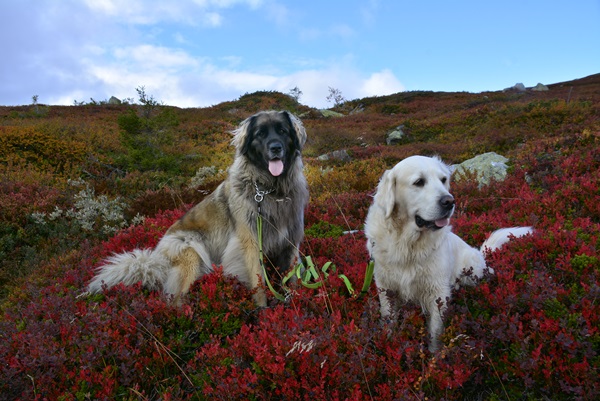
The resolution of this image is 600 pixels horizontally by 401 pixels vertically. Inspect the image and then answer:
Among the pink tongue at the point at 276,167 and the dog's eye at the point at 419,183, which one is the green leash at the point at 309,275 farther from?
the dog's eye at the point at 419,183

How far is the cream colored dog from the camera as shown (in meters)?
2.78

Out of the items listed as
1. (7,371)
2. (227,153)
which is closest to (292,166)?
(7,371)

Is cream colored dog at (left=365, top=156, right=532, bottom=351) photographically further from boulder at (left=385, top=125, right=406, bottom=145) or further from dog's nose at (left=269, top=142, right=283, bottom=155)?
boulder at (left=385, top=125, right=406, bottom=145)

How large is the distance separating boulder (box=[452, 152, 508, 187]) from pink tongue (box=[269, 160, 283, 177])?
4.80m

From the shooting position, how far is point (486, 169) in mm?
8070

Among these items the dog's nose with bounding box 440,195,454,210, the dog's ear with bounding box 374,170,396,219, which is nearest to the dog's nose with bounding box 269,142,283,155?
the dog's ear with bounding box 374,170,396,219

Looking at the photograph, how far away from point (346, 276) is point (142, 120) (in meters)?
9.83

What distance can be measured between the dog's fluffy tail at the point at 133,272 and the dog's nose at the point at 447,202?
9.43ft

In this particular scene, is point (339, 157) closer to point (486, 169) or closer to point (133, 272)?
point (486, 169)

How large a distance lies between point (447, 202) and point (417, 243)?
0.43 m

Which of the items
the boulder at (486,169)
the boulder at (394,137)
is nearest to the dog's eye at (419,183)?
the boulder at (486,169)

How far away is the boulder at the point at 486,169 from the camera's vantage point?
7.53 meters

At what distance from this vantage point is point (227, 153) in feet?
47.1

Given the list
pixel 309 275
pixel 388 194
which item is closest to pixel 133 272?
pixel 309 275
